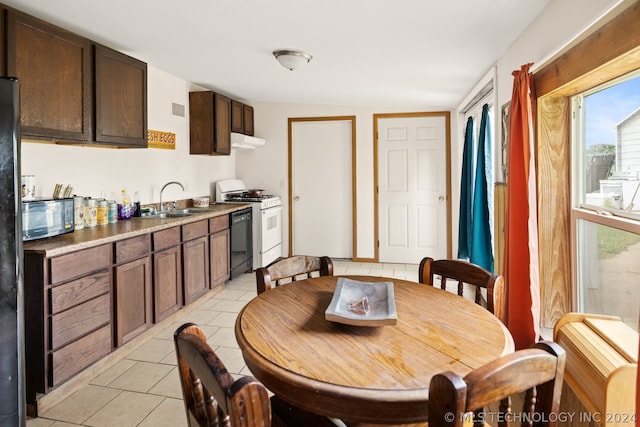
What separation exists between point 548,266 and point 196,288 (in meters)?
2.91

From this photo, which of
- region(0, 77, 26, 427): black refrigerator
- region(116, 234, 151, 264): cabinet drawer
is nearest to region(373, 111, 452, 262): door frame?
region(116, 234, 151, 264): cabinet drawer

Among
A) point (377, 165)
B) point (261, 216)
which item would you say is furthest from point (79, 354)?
point (377, 165)

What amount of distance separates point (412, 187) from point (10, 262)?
4.79 metres

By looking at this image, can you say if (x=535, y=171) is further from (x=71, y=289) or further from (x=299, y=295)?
(x=71, y=289)

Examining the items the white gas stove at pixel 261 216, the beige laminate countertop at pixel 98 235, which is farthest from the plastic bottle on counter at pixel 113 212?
the white gas stove at pixel 261 216

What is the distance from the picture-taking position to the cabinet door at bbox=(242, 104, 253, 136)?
5.28 m

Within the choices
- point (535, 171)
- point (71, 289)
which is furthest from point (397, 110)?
point (71, 289)

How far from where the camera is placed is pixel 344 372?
105cm

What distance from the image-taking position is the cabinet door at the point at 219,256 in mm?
3920

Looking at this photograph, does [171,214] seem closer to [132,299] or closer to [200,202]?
[200,202]

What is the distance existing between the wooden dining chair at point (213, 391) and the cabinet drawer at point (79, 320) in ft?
5.00

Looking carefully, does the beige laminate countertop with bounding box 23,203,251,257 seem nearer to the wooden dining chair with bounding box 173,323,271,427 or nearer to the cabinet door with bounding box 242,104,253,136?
the wooden dining chair with bounding box 173,323,271,427

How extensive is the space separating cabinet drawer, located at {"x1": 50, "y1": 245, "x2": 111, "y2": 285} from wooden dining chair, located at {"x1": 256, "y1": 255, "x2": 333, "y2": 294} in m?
1.14

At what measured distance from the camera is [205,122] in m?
4.43
